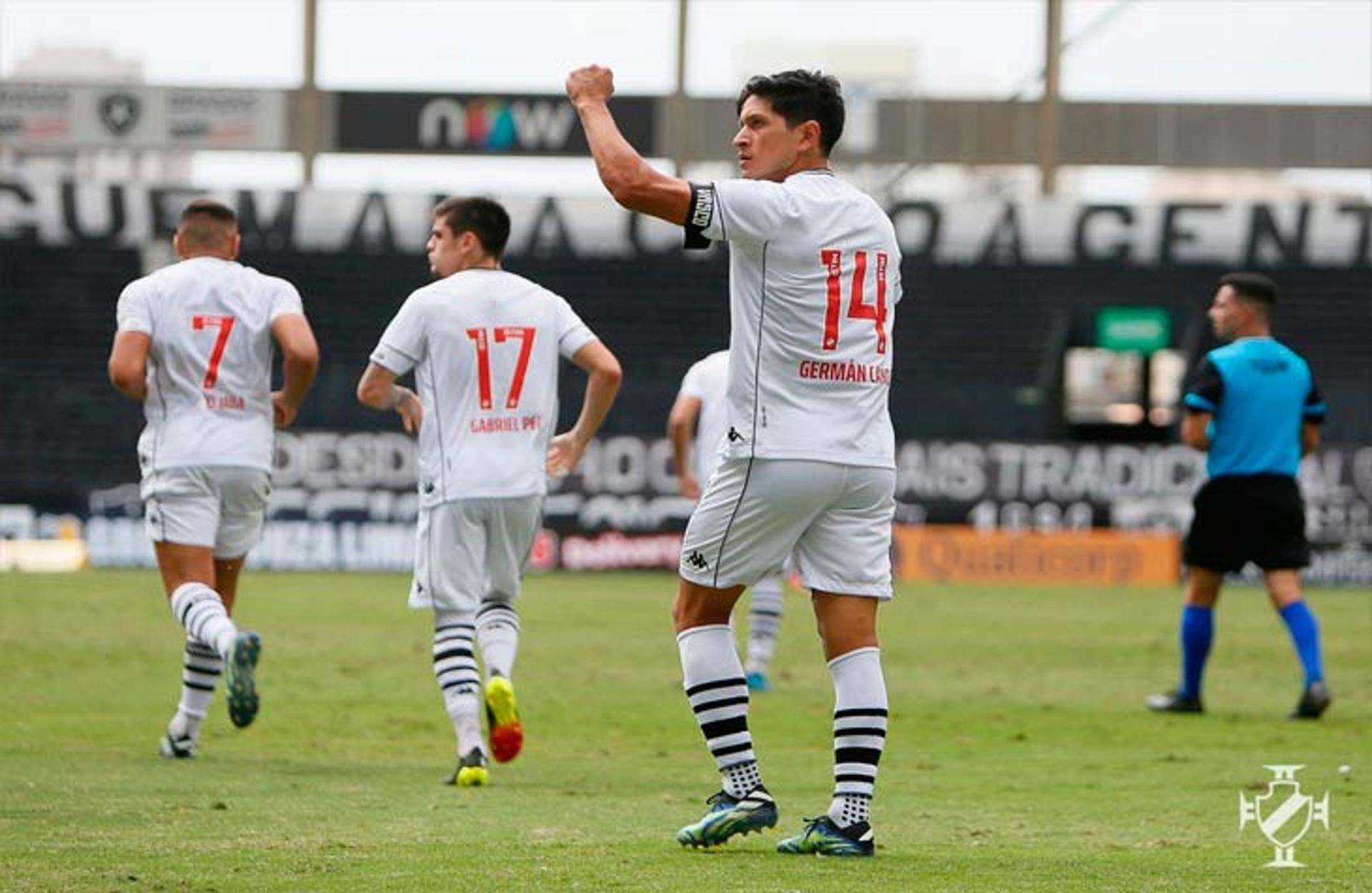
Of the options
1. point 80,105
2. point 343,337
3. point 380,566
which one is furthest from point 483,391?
point 80,105

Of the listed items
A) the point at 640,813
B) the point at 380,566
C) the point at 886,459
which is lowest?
the point at 380,566

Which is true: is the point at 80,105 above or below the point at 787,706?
above

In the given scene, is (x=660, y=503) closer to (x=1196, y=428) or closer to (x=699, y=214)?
(x=1196, y=428)

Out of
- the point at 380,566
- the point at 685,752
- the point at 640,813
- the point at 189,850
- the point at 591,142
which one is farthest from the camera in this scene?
the point at 380,566

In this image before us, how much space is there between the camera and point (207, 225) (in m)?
10.1

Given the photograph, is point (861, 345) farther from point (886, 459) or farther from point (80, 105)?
point (80, 105)

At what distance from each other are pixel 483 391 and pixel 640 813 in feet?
6.49

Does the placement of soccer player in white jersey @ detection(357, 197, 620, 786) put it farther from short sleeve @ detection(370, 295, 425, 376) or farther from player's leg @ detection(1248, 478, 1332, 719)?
player's leg @ detection(1248, 478, 1332, 719)

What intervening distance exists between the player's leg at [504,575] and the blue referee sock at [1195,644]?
4558mm

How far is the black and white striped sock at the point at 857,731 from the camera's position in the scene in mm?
7105

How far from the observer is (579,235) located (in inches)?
1316

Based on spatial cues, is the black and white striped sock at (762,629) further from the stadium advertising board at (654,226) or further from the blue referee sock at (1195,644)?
the stadium advertising board at (654,226)

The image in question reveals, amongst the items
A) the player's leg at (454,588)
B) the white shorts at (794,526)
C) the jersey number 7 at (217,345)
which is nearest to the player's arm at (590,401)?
the player's leg at (454,588)

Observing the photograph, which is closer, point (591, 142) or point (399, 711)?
point (591, 142)
